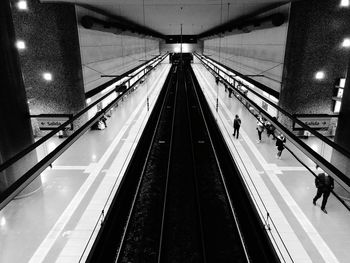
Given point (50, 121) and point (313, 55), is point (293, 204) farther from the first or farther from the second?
point (50, 121)

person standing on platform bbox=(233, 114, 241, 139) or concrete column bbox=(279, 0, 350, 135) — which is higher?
concrete column bbox=(279, 0, 350, 135)

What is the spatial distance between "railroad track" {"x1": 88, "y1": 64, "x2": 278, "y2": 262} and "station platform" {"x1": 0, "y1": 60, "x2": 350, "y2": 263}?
1.51 feet

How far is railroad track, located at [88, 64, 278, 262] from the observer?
5.56 m

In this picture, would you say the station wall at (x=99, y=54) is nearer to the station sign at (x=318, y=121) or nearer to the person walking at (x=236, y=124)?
the person walking at (x=236, y=124)

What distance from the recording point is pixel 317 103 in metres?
11.3

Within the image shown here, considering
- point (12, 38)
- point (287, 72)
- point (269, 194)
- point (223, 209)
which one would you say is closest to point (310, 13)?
point (287, 72)

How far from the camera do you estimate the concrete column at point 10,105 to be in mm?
6855

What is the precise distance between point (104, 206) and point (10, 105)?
3461 millimetres

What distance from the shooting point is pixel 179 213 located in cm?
690

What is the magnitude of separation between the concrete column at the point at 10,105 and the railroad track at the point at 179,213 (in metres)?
2.97

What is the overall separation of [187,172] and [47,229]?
4.41 meters

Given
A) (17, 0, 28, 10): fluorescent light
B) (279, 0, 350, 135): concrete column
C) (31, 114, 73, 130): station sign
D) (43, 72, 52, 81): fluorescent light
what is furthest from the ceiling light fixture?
(17, 0, 28, 10): fluorescent light

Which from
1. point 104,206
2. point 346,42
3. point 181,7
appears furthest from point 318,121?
point 104,206

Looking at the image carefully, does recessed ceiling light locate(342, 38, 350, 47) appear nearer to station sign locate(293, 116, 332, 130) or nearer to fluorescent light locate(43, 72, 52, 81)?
station sign locate(293, 116, 332, 130)
